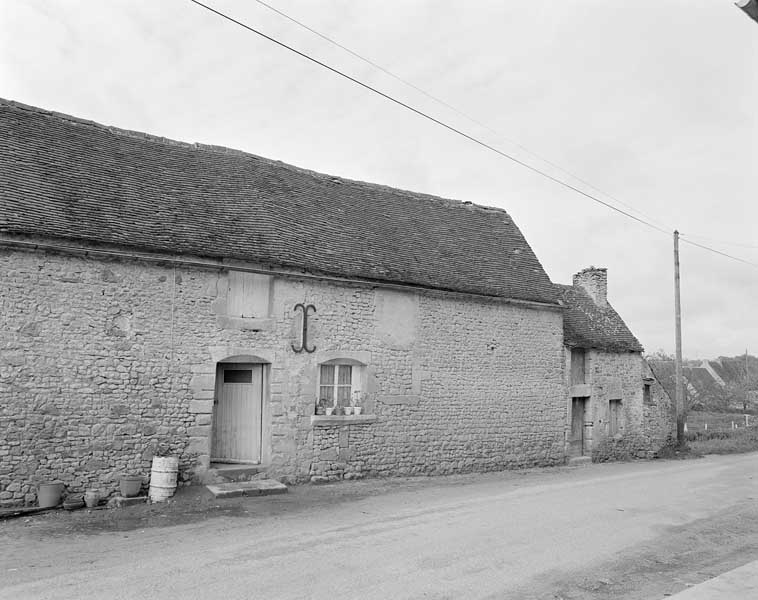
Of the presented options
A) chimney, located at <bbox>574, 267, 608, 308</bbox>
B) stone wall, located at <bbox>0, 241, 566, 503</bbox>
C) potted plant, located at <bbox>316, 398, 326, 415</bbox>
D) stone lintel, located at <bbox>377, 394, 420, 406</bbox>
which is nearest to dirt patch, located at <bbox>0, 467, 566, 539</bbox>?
stone wall, located at <bbox>0, 241, 566, 503</bbox>

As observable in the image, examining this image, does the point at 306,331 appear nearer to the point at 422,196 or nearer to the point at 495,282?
the point at 495,282

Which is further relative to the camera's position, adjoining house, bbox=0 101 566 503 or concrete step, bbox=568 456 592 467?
concrete step, bbox=568 456 592 467

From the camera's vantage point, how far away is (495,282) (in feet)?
53.4

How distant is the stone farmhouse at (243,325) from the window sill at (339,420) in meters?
0.03

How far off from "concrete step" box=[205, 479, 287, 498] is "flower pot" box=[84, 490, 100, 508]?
175cm

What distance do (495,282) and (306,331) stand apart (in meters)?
5.73

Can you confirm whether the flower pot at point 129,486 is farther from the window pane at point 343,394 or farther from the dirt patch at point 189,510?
the window pane at point 343,394

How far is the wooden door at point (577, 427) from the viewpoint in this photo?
1911 cm

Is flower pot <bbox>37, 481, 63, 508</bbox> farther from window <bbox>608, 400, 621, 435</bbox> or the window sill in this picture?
window <bbox>608, 400, 621, 435</bbox>

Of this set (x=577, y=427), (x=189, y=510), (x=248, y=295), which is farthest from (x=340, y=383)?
(x=577, y=427)

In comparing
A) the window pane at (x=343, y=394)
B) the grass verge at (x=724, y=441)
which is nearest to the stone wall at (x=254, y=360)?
the window pane at (x=343, y=394)

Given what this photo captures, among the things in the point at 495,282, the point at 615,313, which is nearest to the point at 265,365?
the point at 495,282

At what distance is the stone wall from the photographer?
9953mm

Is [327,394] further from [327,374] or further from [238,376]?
[238,376]
